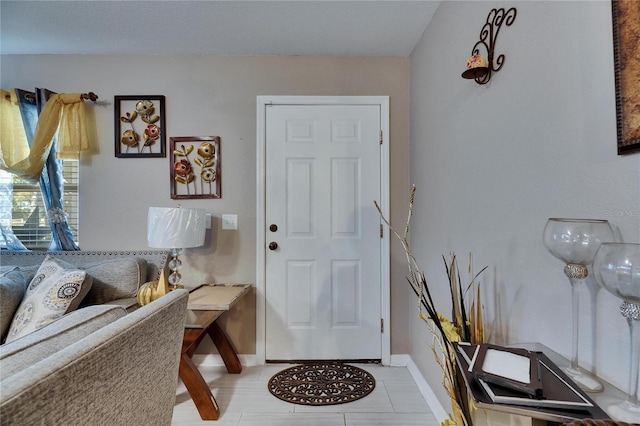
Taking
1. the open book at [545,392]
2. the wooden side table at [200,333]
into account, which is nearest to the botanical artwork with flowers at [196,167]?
the wooden side table at [200,333]

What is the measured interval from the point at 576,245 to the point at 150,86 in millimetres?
2710

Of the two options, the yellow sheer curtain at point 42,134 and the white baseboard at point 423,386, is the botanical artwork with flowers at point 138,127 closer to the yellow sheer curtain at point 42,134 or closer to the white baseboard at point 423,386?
the yellow sheer curtain at point 42,134

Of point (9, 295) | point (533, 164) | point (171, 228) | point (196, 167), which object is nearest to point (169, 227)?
point (171, 228)

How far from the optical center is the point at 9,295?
58.3 inches

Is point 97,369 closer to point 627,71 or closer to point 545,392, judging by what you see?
point 545,392

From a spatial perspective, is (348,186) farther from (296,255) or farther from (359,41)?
(359,41)

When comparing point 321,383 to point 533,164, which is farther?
point 321,383

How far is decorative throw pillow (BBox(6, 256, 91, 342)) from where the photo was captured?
1.42m

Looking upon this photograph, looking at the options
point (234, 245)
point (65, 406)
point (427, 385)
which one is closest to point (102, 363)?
point (65, 406)

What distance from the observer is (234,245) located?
233cm

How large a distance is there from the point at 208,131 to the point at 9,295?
149 cm

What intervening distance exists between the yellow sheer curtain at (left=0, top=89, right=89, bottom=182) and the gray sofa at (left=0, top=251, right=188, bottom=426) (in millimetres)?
1927

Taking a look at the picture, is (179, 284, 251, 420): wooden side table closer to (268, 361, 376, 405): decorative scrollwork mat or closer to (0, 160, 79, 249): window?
(268, 361, 376, 405): decorative scrollwork mat

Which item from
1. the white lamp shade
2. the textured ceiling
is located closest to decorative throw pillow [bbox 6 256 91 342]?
the white lamp shade
